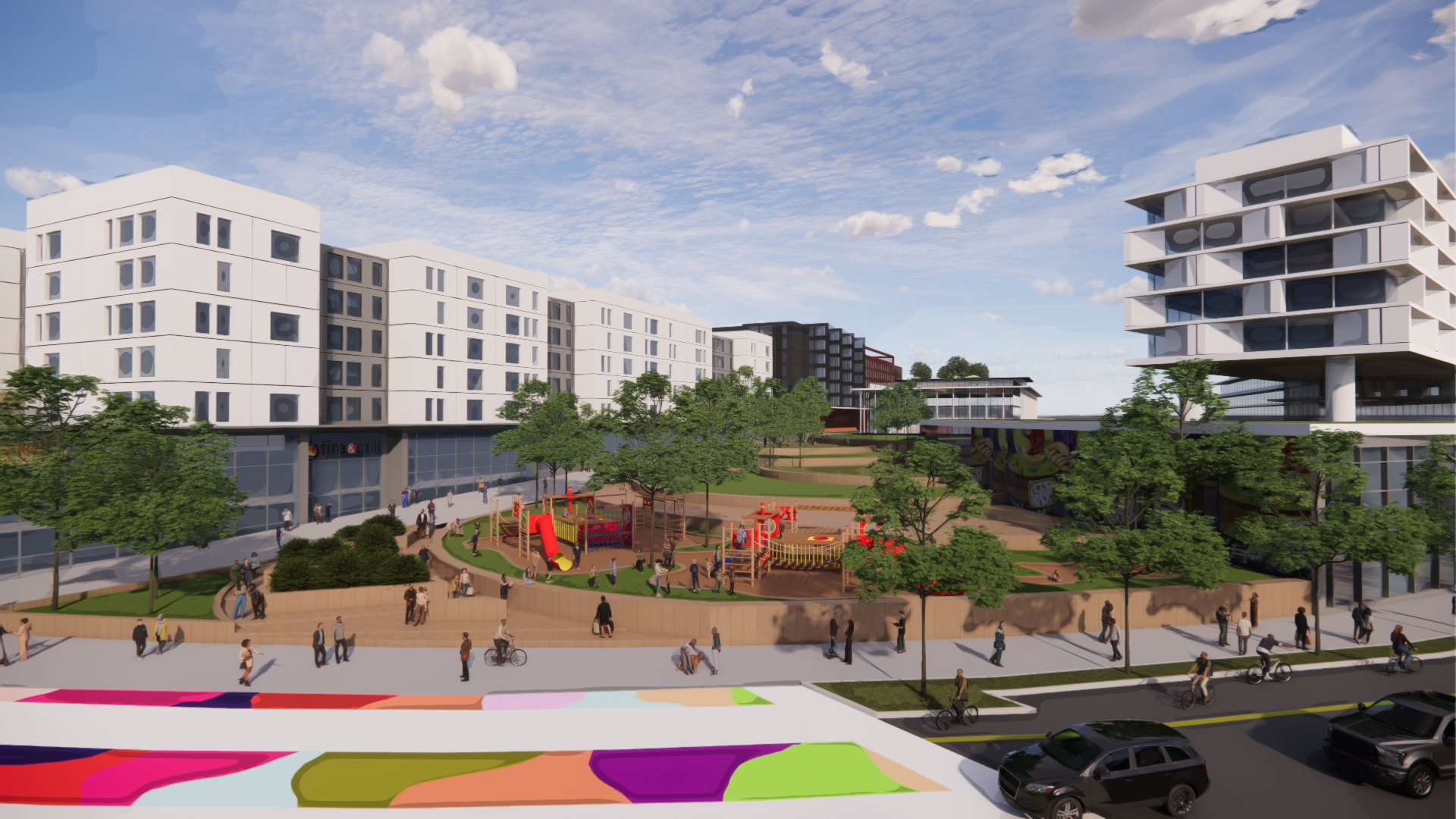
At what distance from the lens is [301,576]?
27.8 meters

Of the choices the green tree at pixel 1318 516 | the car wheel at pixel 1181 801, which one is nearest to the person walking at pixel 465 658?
the car wheel at pixel 1181 801

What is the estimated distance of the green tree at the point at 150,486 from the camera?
25750mm

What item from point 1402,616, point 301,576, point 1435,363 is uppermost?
point 1435,363

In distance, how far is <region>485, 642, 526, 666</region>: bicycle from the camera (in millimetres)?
22531

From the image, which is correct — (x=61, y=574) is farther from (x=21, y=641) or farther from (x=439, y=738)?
(x=439, y=738)

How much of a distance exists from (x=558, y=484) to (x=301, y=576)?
37242 mm

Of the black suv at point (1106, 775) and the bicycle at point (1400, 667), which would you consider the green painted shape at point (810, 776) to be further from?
the bicycle at point (1400, 667)

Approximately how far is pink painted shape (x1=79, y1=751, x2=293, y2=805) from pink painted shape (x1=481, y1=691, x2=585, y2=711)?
16.0 ft

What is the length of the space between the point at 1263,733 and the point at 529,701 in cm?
1951

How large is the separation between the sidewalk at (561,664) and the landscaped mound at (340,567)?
436cm

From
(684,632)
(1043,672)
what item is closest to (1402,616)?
(1043,672)

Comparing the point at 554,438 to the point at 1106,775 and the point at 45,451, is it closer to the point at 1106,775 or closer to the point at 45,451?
the point at 45,451

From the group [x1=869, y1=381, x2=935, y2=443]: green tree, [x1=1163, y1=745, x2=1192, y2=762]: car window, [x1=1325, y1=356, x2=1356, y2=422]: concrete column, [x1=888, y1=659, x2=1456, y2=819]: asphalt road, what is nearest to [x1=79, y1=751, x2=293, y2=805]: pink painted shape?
[x1=888, y1=659, x2=1456, y2=819]: asphalt road

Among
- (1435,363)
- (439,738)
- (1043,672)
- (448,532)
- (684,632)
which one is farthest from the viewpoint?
(1435,363)
